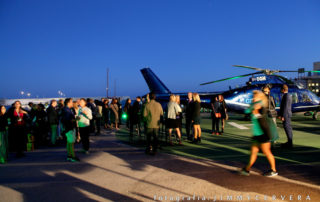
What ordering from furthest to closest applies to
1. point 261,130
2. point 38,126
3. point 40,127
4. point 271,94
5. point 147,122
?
point 271,94 → point 40,127 → point 38,126 → point 147,122 → point 261,130

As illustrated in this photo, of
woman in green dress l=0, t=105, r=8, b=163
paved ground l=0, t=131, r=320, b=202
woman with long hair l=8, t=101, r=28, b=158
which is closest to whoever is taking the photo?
paved ground l=0, t=131, r=320, b=202

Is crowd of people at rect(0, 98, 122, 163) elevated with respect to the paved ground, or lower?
elevated

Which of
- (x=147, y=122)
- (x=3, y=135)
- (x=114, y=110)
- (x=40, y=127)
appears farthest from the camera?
(x=114, y=110)

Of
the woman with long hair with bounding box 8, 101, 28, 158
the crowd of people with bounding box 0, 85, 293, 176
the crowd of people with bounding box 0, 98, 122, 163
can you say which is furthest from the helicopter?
the woman with long hair with bounding box 8, 101, 28, 158

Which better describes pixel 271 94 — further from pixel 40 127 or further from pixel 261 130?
pixel 40 127

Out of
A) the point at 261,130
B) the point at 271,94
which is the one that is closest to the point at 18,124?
the point at 261,130

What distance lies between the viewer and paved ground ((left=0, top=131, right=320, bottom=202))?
353 centimetres

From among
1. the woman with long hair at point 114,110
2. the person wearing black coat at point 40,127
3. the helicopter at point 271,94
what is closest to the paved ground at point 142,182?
the person wearing black coat at point 40,127

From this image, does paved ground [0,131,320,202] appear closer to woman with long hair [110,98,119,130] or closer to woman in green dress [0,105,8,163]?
woman in green dress [0,105,8,163]

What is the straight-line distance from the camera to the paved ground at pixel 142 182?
11.6ft

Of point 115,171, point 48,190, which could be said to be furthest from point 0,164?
point 115,171

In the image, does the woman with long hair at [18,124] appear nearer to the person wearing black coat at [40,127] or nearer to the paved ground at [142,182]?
the paved ground at [142,182]

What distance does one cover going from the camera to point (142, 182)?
4184mm

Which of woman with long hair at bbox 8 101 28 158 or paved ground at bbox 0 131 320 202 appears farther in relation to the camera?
woman with long hair at bbox 8 101 28 158
